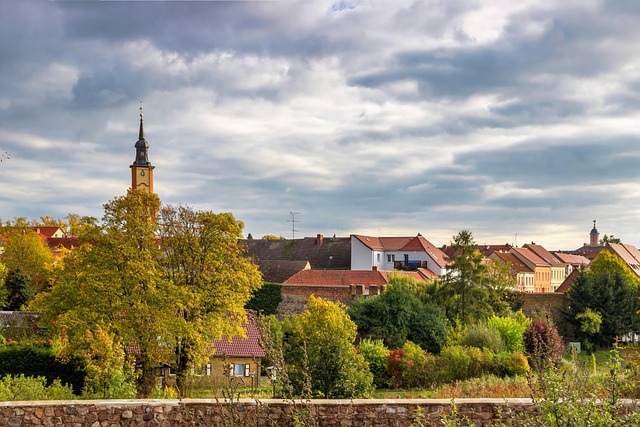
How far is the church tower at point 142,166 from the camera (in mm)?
95562

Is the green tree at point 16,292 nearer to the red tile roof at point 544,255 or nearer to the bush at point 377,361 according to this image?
the bush at point 377,361

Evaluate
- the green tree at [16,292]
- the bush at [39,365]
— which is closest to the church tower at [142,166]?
the green tree at [16,292]

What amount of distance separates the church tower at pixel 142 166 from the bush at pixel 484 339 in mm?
69769

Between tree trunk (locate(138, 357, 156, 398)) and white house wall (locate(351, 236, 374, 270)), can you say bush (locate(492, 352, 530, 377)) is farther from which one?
white house wall (locate(351, 236, 374, 270))

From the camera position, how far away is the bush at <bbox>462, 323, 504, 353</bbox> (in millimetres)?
31188

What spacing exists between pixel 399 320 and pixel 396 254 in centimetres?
3228

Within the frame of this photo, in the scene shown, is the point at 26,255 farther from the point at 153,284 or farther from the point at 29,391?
the point at 29,391

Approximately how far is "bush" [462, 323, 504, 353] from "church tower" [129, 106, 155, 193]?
2747 inches

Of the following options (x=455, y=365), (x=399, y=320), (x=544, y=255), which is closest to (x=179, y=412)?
(x=455, y=365)

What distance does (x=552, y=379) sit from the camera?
8320 millimetres

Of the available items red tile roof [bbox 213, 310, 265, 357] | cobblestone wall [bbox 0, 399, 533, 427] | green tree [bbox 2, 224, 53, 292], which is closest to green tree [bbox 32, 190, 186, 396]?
red tile roof [bbox 213, 310, 265, 357]

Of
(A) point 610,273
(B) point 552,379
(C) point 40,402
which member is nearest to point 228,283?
(C) point 40,402

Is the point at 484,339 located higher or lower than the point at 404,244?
lower

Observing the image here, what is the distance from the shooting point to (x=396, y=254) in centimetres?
6838
